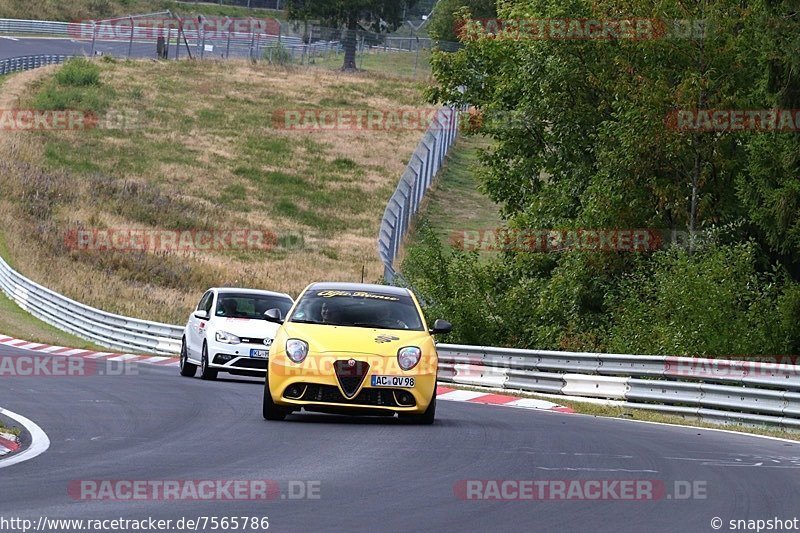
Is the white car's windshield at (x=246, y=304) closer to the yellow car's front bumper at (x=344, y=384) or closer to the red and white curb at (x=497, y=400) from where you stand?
the red and white curb at (x=497, y=400)

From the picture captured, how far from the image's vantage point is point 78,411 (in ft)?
51.2

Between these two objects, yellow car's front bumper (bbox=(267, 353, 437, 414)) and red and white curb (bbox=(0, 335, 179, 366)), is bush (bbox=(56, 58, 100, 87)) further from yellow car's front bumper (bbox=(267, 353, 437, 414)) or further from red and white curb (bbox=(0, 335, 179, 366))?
yellow car's front bumper (bbox=(267, 353, 437, 414))

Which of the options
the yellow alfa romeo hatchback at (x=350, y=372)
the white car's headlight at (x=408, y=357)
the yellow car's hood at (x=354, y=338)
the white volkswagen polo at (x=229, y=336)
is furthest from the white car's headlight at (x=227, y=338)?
the white car's headlight at (x=408, y=357)

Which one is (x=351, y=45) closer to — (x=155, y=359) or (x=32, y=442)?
(x=155, y=359)

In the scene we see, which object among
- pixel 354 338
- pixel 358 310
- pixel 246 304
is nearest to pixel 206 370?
pixel 246 304

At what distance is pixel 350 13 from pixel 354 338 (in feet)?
262

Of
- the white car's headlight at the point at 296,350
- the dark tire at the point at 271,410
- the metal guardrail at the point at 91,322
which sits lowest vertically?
the metal guardrail at the point at 91,322

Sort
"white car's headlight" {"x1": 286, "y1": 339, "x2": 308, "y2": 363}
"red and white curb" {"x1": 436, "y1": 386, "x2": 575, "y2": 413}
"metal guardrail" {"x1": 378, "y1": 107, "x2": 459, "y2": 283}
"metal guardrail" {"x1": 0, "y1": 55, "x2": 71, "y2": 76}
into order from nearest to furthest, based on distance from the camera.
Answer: "white car's headlight" {"x1": 286, "y1": 339, "x2": 308, "y2": 363} < "red and white curb" {"x1": 436, "y1": 386, "x2": 575, "y2": 413} < "metal guardrail" {"x1": 378, "y1": 107, "x2": 459, "y2": 283} < "metal guardrail" {"x1": 0, "y1": 55, "x2": 71, "y2": 76}

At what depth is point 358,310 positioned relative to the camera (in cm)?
1606

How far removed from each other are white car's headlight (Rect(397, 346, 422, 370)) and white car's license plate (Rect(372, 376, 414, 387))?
12 cm

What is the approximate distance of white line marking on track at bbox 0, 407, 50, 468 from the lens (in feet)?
36.1

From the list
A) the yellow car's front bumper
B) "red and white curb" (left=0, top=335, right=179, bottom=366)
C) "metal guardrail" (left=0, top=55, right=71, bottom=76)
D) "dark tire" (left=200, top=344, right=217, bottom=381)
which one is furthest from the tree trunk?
the yellow car's front bumper

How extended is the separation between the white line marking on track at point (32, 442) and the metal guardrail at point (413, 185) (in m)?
18.7

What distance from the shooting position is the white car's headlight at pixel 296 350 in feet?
48.7
